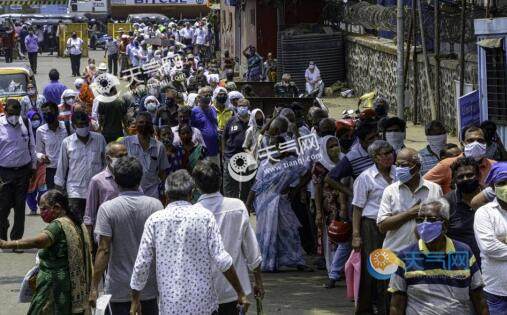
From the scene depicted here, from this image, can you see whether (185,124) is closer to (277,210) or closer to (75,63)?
(277,210)

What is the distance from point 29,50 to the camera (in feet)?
154

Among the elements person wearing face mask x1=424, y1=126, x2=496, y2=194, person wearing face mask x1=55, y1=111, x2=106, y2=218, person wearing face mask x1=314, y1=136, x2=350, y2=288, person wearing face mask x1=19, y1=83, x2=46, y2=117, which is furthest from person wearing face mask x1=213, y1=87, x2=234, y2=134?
person wearing face mask x1=424, y1=126, x2=496, y2=194

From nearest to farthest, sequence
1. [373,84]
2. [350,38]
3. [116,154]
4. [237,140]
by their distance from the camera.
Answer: [116,154] < [237,140] < [373,84] < [350,38]

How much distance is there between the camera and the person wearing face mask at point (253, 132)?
1552 centimetres

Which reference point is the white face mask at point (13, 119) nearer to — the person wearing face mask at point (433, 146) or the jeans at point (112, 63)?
the person wearing face mask at point (433, 146)

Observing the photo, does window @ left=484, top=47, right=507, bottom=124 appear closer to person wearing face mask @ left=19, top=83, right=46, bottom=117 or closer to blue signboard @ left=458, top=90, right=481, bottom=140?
blue signboard @ left=458, top=90, right=481, bottom=140

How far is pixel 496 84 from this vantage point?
1548cm

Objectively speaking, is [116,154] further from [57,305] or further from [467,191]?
[467,191]

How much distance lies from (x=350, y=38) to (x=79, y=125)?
23.4 meters

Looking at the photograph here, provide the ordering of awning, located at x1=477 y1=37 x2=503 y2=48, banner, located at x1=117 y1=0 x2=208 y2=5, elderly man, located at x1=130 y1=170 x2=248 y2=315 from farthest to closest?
1. banner, located at x1=117 y1=0 x2=208 y2=5
2. awning, located at x1=477 y1=37 x2=503 y2=48
3. elderly man, located at x1=130 y1=170 x2=248 y2=315

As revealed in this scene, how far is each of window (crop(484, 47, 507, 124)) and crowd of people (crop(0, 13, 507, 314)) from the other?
187 cm

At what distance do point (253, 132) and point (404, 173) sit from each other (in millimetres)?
6869

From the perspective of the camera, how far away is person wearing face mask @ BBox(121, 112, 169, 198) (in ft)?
38.5

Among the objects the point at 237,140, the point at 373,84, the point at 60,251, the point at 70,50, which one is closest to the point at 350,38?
the point at 373,84
